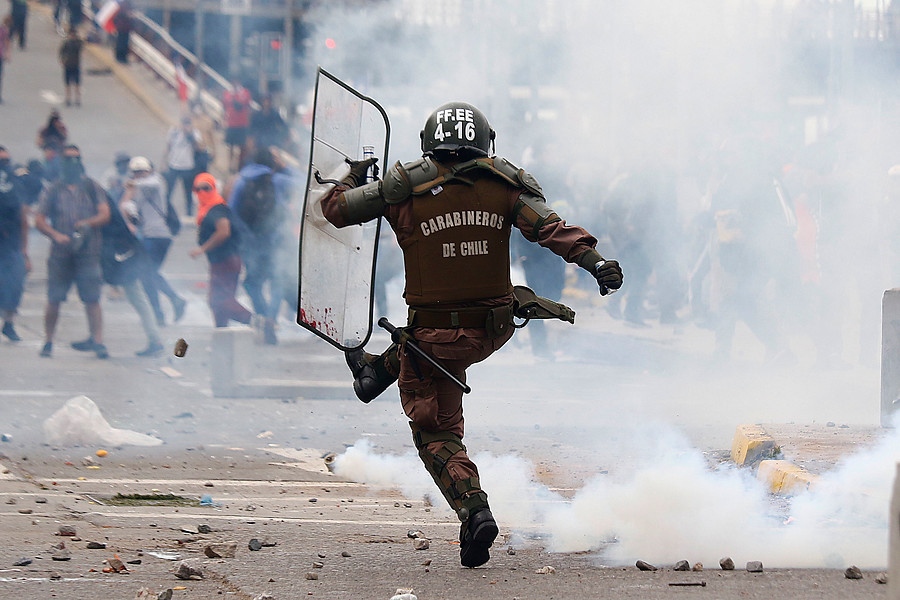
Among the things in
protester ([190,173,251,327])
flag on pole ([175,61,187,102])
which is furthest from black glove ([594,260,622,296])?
flag on pole ([175,61,187,102])

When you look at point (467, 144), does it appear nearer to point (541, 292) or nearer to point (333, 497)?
point (333, 497)

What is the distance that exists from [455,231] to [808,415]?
4550mm

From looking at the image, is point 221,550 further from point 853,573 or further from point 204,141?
point 204,141

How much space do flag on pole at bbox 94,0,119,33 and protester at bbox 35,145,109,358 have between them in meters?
11.6

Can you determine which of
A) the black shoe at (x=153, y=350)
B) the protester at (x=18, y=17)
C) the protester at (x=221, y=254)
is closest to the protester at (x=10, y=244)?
the black shoe at (x=153, y=350)

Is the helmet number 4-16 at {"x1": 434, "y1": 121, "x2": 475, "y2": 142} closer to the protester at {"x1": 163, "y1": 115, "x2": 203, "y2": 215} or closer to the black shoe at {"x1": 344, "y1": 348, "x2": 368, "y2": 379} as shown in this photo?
the black shoe at {"x1": 344, "y1": 348, "x2": 368, "y2": 379}

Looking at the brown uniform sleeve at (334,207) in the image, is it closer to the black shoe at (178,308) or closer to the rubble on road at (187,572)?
the rubble on road at (187,572)

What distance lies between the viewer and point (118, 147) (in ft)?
60.4

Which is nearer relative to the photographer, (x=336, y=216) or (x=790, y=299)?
(x=336, y=216)

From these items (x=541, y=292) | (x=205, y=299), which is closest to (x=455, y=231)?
(x=541, y=292)

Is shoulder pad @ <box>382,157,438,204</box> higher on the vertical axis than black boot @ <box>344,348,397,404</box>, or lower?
higher

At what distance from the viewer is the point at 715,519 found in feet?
13.9

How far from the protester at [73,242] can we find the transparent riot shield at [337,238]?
18.3ft

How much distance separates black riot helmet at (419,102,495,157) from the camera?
Answer: 4.11 meters
